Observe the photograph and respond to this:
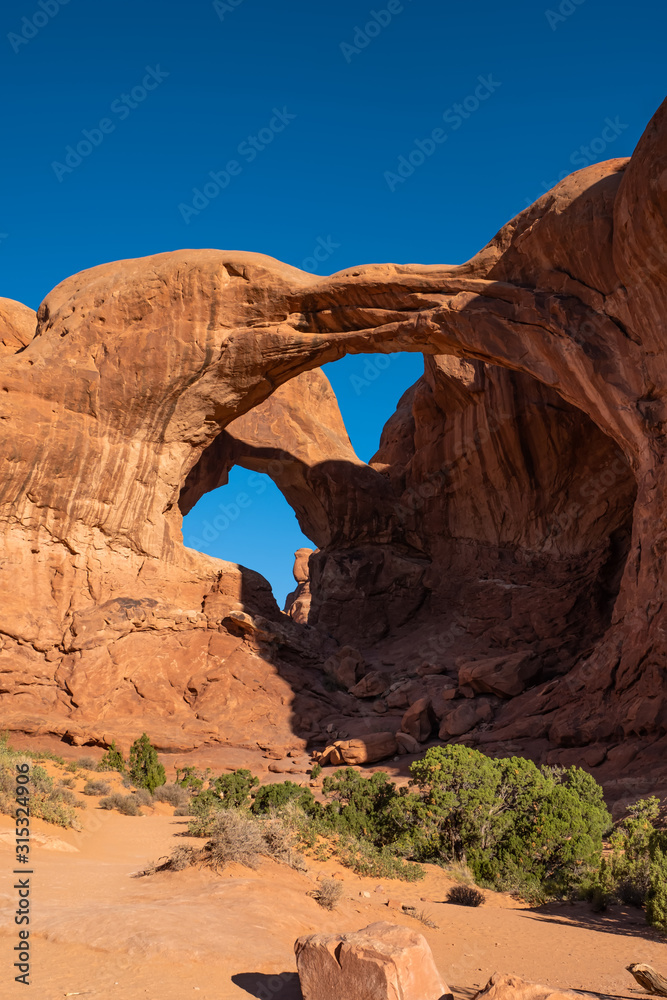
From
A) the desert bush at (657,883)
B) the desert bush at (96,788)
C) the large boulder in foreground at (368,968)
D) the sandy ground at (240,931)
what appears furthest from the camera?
the desert bush at (96,788)

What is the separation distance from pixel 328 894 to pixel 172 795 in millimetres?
10795

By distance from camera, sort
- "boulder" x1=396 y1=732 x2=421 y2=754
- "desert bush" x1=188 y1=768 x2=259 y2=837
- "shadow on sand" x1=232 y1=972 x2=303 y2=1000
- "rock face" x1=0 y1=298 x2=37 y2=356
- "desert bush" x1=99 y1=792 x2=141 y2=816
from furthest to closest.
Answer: "rock face" x1=0 y1=298 x2=37 y2=356, "boulder" x1=396 y1=732 x2=421 y2=754, "desert bush" x1=99 y1=792 x2=141 y2=816, "desert bush" x1=188 y1=768 x2=259 y2=837, "shadow on sand" x1=232 y1=972 x2=303 y2=1000

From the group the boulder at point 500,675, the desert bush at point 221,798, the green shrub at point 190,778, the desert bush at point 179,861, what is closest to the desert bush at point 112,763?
the green shrub at point 190,778

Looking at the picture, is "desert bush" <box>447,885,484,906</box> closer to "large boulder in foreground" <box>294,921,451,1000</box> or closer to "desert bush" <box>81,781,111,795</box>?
"large boulder in foreground" <box>294,921,451,1000</box>

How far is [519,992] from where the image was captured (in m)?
4.03

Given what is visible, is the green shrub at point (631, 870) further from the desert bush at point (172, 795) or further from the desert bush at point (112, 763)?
the desert bush at point (112, 763)

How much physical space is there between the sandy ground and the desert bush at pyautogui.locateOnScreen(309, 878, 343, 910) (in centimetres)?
10

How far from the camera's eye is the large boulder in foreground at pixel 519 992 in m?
3.97

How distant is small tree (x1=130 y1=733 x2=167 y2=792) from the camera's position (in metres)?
17.4

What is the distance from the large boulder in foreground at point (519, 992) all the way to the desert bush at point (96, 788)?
13.8 metres

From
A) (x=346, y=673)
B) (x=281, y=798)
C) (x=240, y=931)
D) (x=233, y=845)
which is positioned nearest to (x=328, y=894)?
(x=233, y=845)

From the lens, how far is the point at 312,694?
75.2 ft

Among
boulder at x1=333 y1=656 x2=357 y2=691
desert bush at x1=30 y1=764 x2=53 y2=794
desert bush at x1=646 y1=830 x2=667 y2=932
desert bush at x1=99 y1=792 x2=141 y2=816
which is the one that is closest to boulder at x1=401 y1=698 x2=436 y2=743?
boulder at x1=333 y1=656 x2=357 y2=691

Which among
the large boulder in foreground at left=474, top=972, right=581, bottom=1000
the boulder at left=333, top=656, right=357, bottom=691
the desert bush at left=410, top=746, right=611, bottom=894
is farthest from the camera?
the boulder at left=333, top=656, right=357, bottom=691
